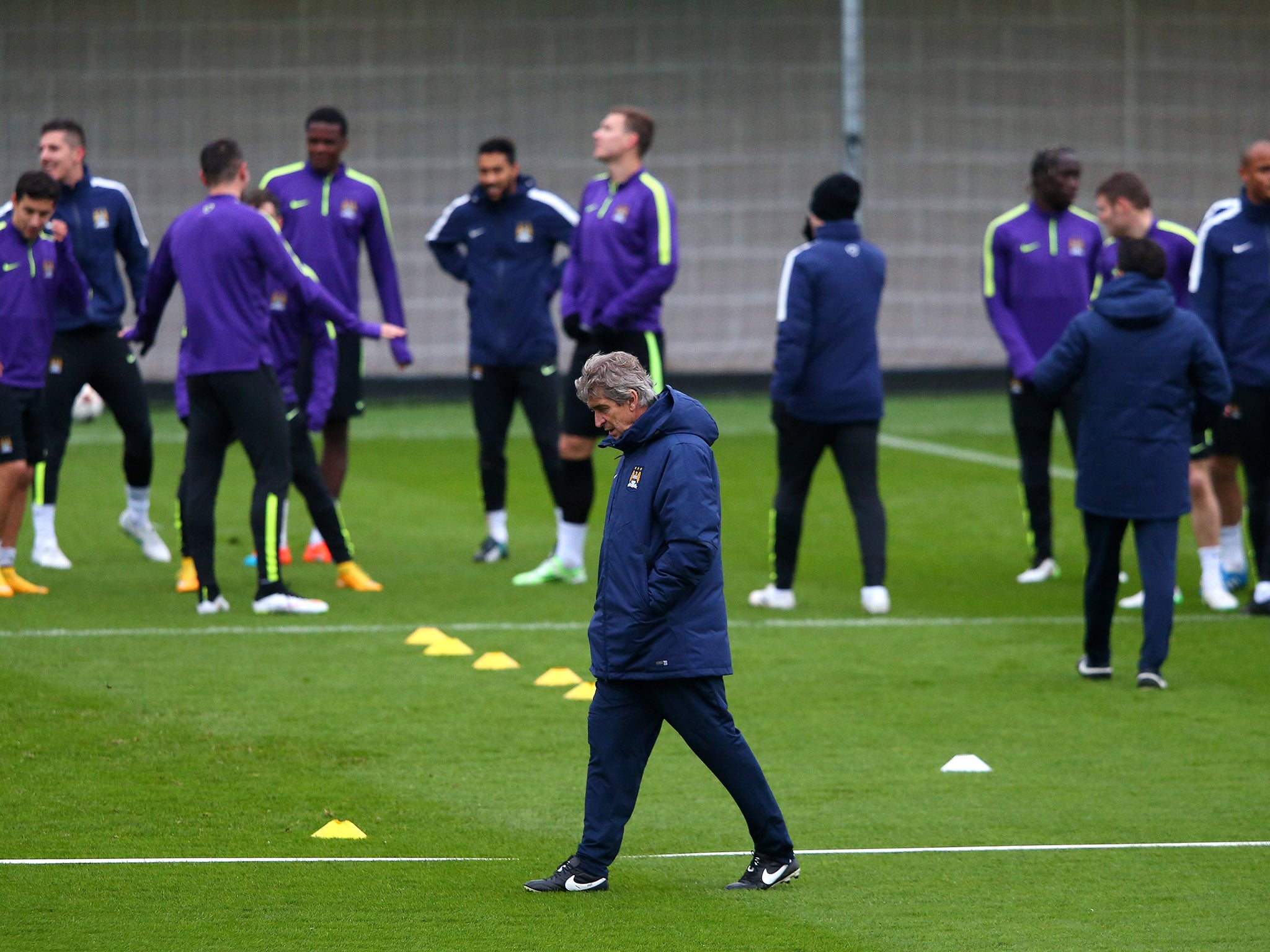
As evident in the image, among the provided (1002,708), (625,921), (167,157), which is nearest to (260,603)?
(1002,708)

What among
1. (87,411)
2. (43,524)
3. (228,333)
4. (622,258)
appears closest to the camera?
(228,333)

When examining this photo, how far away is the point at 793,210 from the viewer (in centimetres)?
1969

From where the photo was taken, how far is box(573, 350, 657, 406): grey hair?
4934 millimetres

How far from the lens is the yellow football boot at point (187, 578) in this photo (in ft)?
31.8

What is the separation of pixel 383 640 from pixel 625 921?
12.7 feet

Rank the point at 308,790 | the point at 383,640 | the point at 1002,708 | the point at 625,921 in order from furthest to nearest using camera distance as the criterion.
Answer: the point at 383,640 < the point at 1002,708 < the point at 308,790 < the point at 625,921

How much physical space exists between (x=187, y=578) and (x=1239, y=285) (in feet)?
17.2

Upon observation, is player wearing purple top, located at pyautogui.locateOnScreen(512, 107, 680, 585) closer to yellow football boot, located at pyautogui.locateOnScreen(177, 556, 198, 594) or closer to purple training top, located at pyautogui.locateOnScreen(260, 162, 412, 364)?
purple training top, located at pyautogui.locateOnScreen(260, 162, 412, 364)

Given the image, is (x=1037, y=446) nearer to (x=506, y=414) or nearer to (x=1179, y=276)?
(x=1179, y=276)

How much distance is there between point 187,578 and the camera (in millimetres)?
9742

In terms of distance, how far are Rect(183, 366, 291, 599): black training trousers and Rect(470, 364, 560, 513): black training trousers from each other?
1.81m

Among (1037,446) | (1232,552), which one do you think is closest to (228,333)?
(1037,446)

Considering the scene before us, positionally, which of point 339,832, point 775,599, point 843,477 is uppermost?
point 843,477

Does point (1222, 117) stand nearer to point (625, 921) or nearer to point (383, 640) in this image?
point (383, 640)
